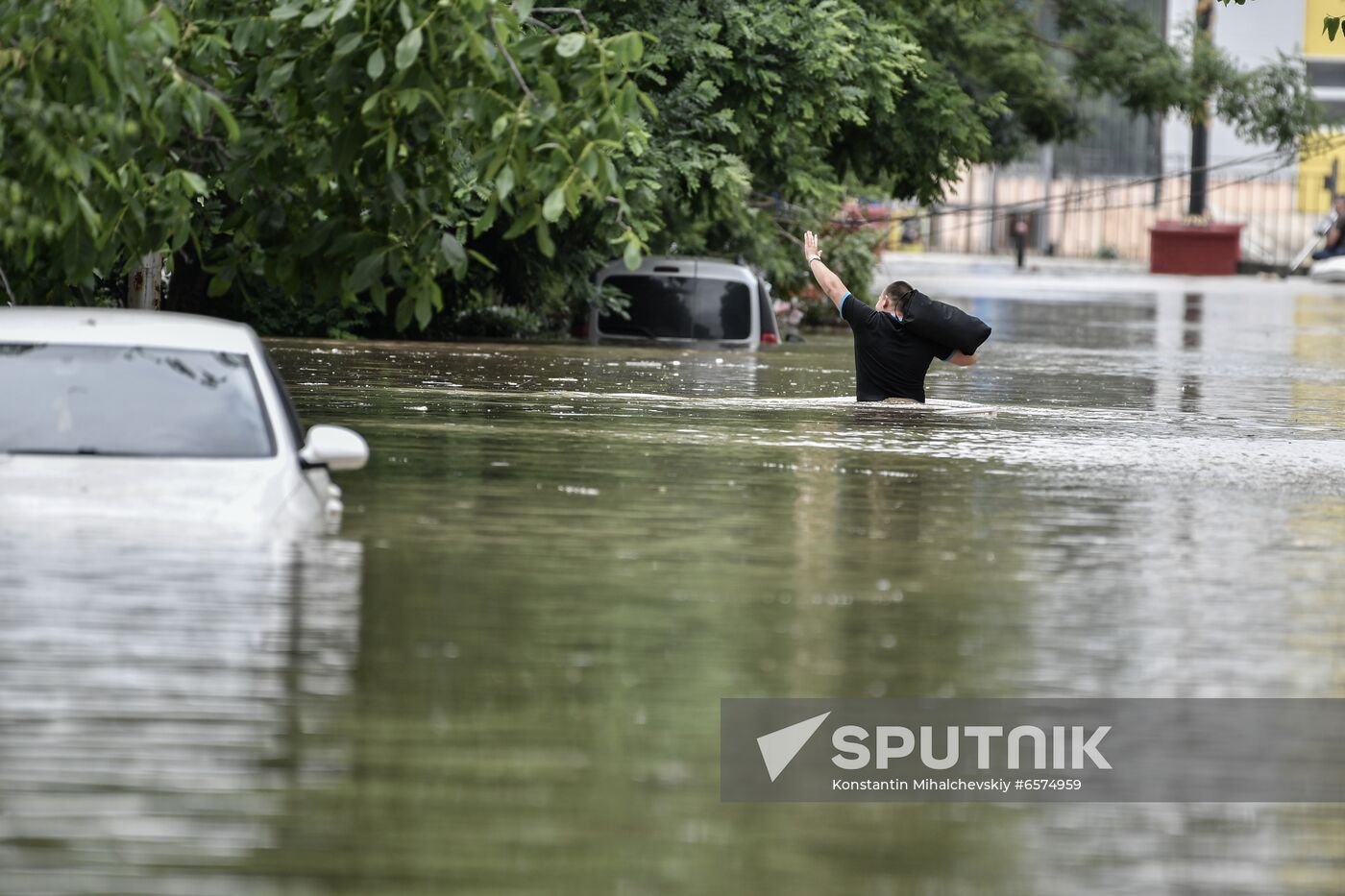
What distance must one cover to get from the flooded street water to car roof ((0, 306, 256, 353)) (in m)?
0.95

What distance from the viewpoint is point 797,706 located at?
7582 millimetres

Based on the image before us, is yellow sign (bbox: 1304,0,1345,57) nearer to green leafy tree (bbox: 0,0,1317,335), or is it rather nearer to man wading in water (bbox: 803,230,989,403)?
man wading in water (bbox: 803,230,989,403)

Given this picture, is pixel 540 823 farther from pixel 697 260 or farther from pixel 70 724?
pixel 697 260

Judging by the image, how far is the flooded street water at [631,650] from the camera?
596 cm

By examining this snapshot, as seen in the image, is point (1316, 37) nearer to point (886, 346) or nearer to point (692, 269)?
point (692, 269)

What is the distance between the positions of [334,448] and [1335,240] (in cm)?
6074

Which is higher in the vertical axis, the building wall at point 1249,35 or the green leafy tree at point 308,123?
the building wall at point 1249,35

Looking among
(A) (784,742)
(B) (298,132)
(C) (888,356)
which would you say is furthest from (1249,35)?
(A) (784,742)

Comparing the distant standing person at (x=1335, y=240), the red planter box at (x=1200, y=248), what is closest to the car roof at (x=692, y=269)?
the red planter box at (x=1200, y=248)

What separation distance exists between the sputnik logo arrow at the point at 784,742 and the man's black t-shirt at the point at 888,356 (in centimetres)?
1047

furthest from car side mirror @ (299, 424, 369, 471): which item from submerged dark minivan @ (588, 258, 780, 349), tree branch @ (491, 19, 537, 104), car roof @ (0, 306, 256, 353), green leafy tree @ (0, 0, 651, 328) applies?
submerged dark minivan @ (588, 258, 780, 349)

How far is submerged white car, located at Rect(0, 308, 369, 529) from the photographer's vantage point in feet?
30.7

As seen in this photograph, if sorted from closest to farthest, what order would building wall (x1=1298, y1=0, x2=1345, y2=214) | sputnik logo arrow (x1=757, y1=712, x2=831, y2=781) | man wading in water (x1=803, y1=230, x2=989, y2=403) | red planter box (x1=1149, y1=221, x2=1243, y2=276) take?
sputnik logo arrow (x1=757, y1=712, x2=831, y2=781) → man wading in water (x1=803, y1=230, x2=989, y2=403) → red planter box (x1=1149, y1=221, x2=1243, y2=276) → building wall (x1=1298, y1=0, x2=1345, y2=214)

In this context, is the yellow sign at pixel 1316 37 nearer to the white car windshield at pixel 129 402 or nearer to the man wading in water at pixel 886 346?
the man wading in water at pixel 886 346
